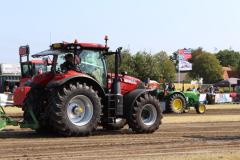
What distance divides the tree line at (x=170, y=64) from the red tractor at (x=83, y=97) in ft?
20.5

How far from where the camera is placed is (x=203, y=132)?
13875mm

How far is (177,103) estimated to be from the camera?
87.2ft

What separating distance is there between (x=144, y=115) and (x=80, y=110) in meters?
2.13

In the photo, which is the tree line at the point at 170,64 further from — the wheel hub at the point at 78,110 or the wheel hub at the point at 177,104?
the wheel hub at the point at 78,110

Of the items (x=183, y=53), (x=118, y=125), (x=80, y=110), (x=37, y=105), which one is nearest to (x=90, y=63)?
(x=80, y=110)

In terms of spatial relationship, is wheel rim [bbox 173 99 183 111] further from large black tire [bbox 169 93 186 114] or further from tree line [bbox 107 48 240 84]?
tree line [bbox 107 48 240 84]

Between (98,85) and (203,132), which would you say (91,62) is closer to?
(98,85)

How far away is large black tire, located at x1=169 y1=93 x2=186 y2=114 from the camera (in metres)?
26.3

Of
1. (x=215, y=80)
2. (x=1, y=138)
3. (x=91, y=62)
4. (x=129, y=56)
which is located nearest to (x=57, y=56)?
(x=91, y=62)

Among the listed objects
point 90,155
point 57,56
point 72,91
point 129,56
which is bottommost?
point 90,155

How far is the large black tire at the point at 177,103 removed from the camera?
2627 cm

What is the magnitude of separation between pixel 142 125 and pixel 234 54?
123 metres

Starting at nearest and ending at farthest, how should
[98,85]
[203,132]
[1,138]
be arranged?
[1,138]
[98,85]
[203,132]

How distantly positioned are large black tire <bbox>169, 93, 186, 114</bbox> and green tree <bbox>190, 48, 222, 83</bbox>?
71865mm
